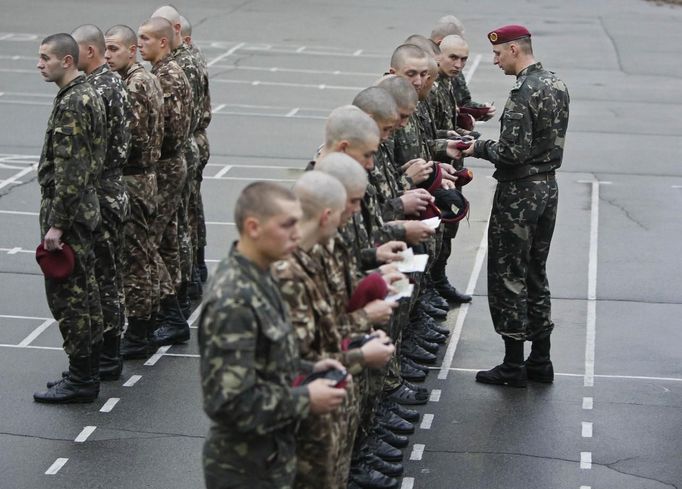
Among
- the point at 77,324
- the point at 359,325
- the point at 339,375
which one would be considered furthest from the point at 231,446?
the point at 77,324

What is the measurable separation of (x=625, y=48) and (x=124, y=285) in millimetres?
24182

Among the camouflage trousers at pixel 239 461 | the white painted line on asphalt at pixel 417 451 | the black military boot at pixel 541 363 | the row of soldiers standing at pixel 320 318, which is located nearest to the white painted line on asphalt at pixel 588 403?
the black military boot at pixel 541 363

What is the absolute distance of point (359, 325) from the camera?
6391 millimetres

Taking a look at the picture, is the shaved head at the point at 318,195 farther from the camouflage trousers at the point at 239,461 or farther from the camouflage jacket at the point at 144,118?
the camouflage jacket at the point at 144,118

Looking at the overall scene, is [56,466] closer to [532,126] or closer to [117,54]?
[117,54]

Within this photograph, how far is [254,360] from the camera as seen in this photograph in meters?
5.27

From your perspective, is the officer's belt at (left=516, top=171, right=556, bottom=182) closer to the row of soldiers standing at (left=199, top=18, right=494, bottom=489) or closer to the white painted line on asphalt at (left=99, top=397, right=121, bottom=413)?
the row of soldiers standing at (left=199, top=18, right=494, bottom=489)

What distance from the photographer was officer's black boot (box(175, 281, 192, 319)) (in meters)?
11.2

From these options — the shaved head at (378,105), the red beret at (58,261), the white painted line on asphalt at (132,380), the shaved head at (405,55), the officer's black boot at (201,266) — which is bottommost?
the officer's black boot at (201,266)

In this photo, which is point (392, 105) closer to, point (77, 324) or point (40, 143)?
point (77, 324)

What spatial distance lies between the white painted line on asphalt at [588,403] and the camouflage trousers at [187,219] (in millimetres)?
3639

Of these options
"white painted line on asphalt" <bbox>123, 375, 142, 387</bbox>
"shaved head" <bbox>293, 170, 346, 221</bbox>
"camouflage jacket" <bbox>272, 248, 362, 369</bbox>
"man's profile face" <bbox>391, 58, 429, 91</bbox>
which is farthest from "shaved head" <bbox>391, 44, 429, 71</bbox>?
"shaved head" <bbox>293, 170, 346, 221</bbox>

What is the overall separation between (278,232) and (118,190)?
14.3 feet

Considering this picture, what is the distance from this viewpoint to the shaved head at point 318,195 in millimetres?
5914
